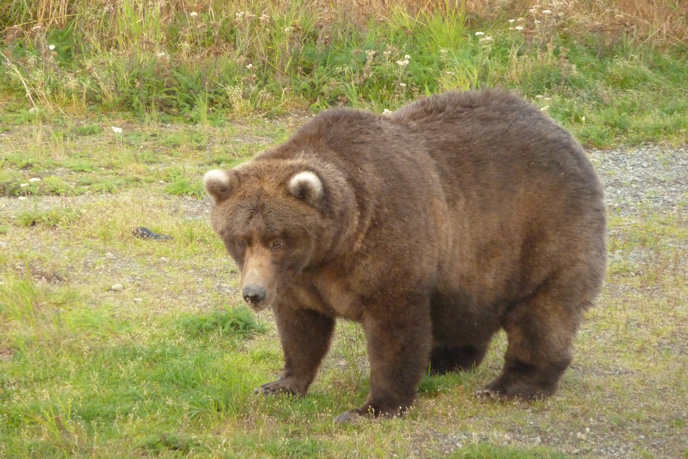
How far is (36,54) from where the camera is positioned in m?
13.5

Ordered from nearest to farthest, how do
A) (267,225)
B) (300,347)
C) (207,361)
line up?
(267,225)
(300,347)
(207,361)

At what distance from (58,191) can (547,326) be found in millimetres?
5694

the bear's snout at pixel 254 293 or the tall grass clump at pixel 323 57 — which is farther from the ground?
the bear's snout at pixel 254 293

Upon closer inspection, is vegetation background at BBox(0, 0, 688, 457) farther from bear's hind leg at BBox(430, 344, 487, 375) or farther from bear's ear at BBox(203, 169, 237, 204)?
bear's ear at BBox(203, 169, 237, 204)

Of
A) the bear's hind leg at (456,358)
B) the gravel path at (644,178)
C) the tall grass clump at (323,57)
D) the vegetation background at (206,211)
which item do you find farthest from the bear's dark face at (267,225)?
the tall grass clump at (323,57)

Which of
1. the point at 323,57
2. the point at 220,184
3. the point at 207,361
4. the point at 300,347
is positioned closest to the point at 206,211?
the point at 207,361

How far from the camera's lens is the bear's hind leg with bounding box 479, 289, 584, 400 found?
21.1ft

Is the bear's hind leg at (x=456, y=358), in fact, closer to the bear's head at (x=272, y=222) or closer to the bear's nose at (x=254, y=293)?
the bear's head at (x=272, y=222)

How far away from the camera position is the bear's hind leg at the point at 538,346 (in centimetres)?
642

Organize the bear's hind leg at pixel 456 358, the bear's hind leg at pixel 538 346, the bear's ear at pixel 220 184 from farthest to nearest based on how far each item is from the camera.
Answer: the bear's hind leg at pixel 456 358 → the bear's hind leg at pixel 538 346 → the bear's ear at pixel 220 184

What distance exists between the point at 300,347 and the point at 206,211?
13.3 ft

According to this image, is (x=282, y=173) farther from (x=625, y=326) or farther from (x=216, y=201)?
(x=625, y=326)

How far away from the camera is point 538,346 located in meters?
6.44

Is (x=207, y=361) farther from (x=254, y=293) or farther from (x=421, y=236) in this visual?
(x=421, y=236)
